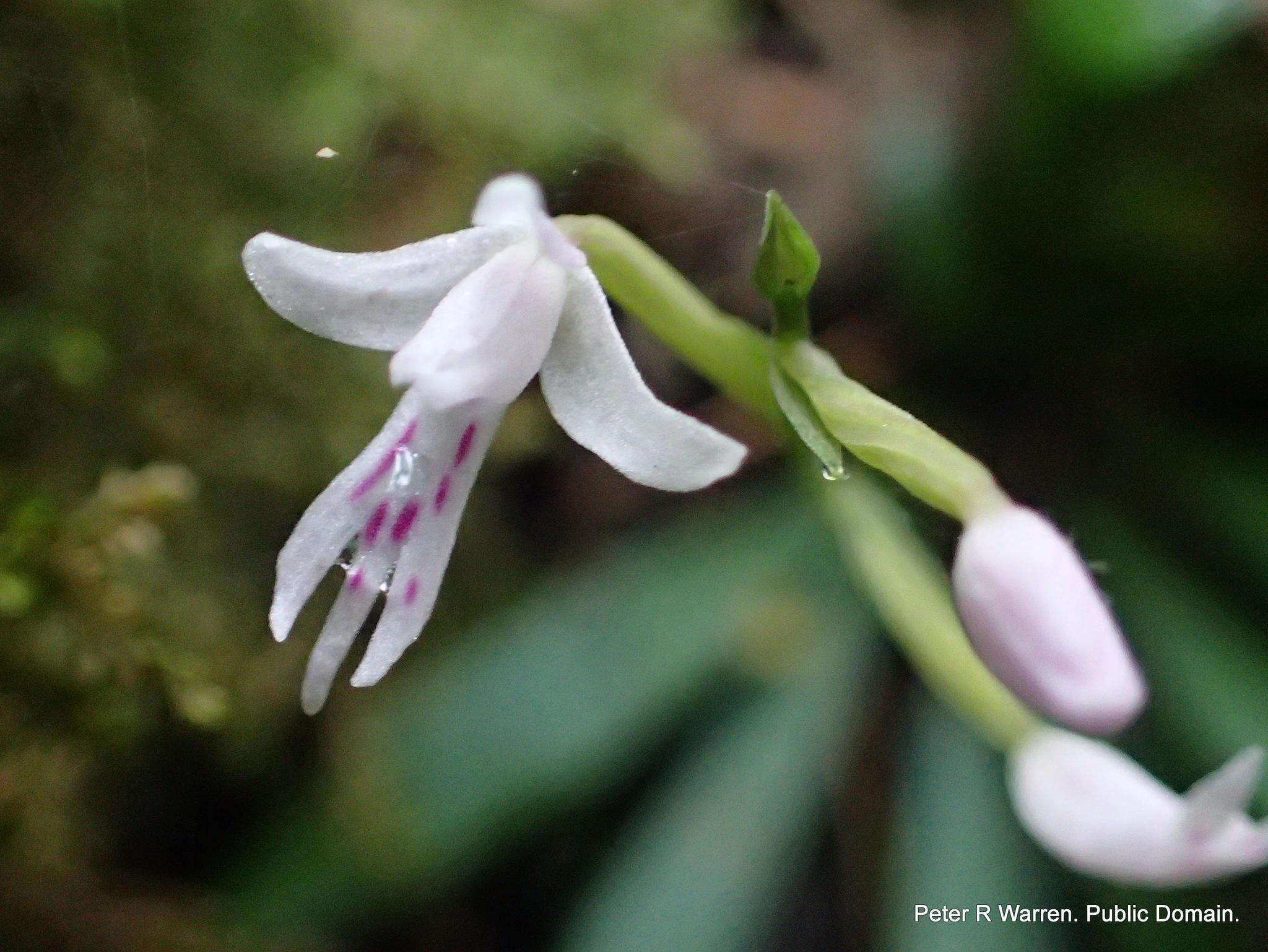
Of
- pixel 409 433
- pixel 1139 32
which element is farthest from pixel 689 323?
pixel 1139 32

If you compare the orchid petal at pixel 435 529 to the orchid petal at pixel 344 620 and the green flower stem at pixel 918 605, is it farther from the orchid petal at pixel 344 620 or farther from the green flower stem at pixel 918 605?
the green flower stem at pixel 918 605

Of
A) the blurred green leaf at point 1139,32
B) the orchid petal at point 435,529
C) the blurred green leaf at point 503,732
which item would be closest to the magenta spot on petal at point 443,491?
the orchid petal at point 435,529

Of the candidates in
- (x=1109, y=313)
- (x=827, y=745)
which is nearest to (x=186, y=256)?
(x=827, y=745)

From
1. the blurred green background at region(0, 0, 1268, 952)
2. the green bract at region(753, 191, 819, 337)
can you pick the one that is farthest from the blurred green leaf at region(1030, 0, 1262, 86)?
the green bract at region(753, 191, 819, 337)

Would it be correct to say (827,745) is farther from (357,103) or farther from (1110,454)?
(357,103)

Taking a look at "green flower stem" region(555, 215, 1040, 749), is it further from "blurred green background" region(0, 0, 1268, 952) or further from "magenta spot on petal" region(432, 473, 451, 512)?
"magenta spot on petal" region(432, 473, 451, 512)
